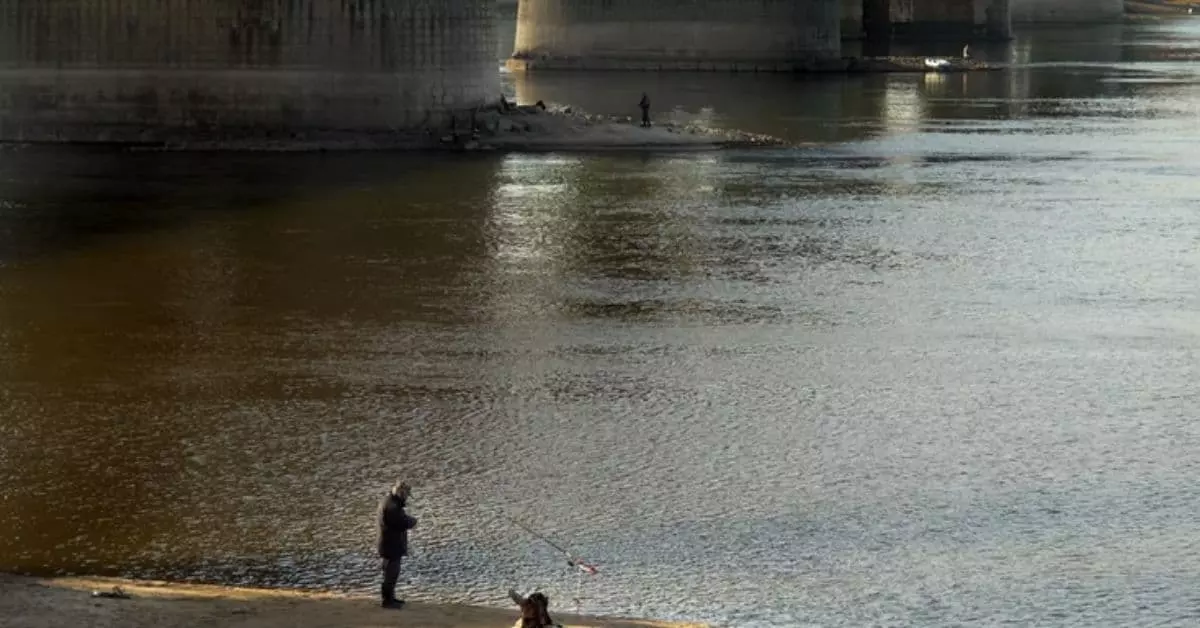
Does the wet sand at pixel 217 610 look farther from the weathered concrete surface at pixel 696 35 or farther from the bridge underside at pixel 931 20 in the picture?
the bridge underside at pixel 931 20

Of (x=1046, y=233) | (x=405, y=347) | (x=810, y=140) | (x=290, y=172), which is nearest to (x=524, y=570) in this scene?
(x=405, y=347)

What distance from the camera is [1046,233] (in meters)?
37.6

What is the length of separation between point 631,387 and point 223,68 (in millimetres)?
31336

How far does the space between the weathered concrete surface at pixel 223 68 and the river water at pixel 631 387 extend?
5.94 meters

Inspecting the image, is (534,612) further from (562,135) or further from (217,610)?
(562,135)

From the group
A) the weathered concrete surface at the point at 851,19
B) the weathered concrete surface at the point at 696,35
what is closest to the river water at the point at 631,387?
the weathered concrete surface at the point at 696,35

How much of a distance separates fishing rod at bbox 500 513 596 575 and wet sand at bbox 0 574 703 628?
1.36 meters

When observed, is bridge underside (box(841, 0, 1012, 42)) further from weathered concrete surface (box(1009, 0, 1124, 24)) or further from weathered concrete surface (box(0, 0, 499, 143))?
weathered concrete surface (box(0, 0, 499, 143))

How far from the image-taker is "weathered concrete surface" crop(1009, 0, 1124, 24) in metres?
166

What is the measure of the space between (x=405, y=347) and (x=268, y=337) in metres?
2.25

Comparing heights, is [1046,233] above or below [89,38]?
below

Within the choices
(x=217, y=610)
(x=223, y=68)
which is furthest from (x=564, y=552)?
(x=223, y=68)

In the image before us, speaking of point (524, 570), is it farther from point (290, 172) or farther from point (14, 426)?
point (290, 172)

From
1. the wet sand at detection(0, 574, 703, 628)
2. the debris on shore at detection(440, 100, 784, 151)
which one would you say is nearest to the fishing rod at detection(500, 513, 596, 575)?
the wet sand at detection(0, 574, 703, 628)
